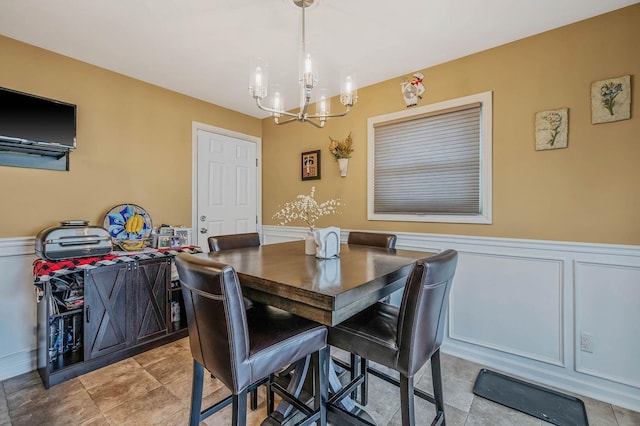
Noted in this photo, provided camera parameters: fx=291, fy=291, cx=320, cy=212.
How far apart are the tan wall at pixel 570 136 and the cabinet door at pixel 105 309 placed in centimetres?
259

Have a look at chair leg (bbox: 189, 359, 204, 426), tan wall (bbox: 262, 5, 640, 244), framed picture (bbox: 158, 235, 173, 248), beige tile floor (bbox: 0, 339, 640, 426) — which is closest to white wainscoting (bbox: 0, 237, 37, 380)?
beige tile floor (bbox: 0, 339, 640, 426)

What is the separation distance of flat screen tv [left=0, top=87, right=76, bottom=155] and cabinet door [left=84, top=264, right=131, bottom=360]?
42.8 inches

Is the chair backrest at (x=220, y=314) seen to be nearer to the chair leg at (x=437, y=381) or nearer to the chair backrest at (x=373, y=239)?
the chair leg at (x=437, y=381)

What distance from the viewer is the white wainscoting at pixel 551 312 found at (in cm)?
191

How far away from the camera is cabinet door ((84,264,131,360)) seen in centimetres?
221

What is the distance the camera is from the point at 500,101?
7.71 feet

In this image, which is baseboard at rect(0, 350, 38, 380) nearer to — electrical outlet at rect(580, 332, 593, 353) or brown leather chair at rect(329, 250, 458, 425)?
brown leather chair at rect(329, 250, 458, 425)

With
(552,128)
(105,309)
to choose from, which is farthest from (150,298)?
(552,128)

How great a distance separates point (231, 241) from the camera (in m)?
2.32

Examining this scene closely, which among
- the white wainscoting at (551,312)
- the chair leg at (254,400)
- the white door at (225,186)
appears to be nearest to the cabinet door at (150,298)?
the white door at (225,186)

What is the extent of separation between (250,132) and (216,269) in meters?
3.33

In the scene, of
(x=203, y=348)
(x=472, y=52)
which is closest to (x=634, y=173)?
(x=472, y=52)

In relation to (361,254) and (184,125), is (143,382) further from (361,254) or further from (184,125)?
(184,125)

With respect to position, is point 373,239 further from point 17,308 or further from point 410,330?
point 17,308
